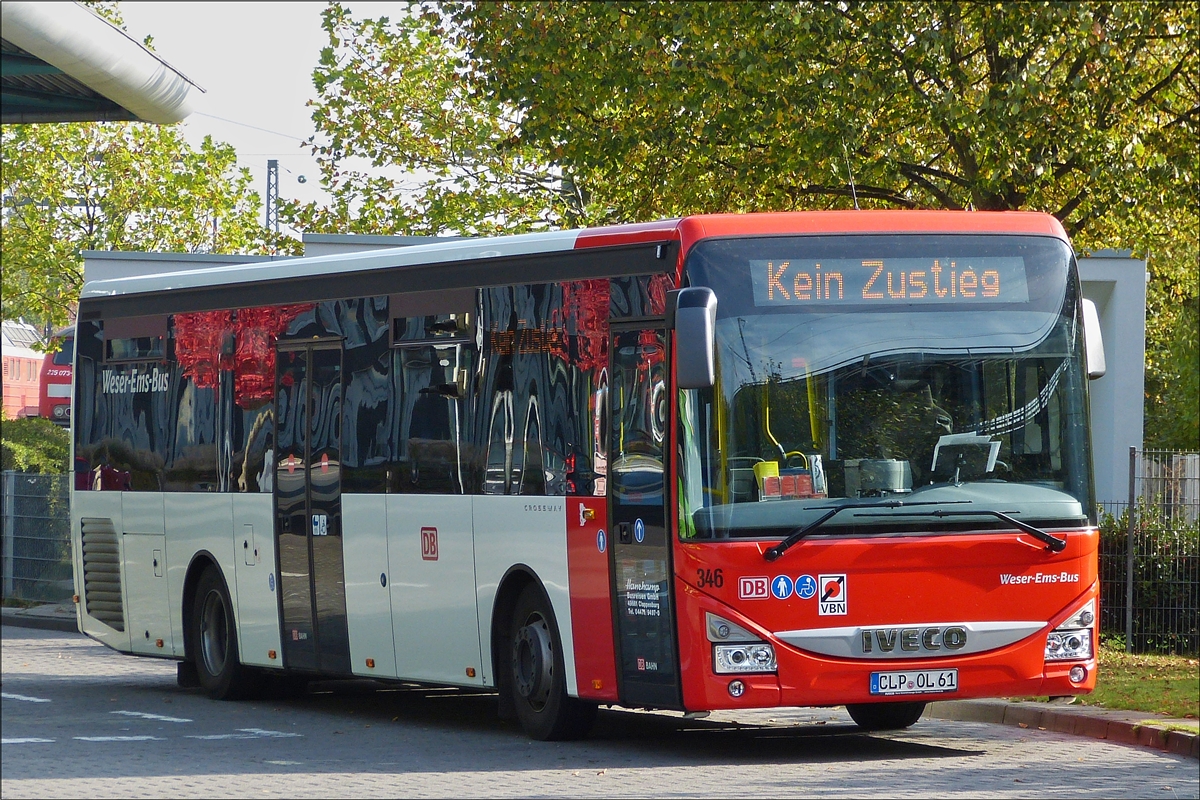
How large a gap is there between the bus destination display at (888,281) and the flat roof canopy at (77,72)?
21.9ft

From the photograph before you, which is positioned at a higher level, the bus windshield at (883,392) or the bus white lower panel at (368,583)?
the bus windshield at (883,392)

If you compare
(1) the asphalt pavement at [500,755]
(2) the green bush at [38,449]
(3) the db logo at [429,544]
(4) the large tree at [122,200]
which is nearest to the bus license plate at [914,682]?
(1) the asphalt pavement at [500,755]

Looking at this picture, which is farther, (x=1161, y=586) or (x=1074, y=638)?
(x=1161, y=586)

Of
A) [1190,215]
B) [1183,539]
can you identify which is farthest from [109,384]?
[1190,215]

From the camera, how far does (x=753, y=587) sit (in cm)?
1086

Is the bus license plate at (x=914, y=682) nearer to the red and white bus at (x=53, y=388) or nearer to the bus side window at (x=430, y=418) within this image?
the bus side window at (x=430, y=418)

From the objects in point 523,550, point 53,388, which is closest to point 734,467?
point 523,550

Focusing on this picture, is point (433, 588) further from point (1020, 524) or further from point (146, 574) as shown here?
point (146, 574)

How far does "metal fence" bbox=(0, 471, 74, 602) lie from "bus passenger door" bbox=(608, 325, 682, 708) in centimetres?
1716

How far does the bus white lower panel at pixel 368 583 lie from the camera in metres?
13.9

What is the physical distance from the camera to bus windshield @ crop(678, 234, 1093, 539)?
10969 mm

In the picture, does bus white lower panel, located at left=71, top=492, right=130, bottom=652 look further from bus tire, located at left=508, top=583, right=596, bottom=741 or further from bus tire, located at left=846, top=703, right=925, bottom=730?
bus tire, located at left=846, top=703, right=925, bottom=730

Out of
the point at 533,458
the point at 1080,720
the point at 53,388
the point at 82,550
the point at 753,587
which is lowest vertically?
the point at 1080,720

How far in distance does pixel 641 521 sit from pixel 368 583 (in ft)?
10.8
